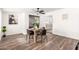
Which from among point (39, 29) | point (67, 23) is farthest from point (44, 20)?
point (67, 23)

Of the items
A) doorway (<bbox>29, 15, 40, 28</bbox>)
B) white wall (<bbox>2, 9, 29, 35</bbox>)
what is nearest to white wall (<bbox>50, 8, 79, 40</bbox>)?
doorway (<bbox>29, 15, 40, 28</bbox>)

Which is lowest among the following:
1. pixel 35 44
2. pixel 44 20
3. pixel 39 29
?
pixel 35 44

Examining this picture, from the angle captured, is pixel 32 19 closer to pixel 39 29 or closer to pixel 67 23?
pixel 39 29

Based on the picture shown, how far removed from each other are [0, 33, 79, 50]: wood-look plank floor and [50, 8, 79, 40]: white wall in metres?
0.10

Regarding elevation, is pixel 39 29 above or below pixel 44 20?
below

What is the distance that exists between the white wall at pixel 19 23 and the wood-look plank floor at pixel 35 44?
0.25ft

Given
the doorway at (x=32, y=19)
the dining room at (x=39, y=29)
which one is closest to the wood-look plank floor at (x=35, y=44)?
the dining room at (x=39, y=29)

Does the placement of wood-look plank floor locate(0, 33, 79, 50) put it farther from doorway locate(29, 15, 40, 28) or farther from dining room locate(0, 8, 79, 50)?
doorway locate(29, 15, 40, 28)

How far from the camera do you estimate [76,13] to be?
1.13 m

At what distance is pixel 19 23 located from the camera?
1.22m

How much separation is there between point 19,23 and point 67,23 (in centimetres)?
74

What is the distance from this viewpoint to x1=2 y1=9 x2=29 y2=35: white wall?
1.13 m
